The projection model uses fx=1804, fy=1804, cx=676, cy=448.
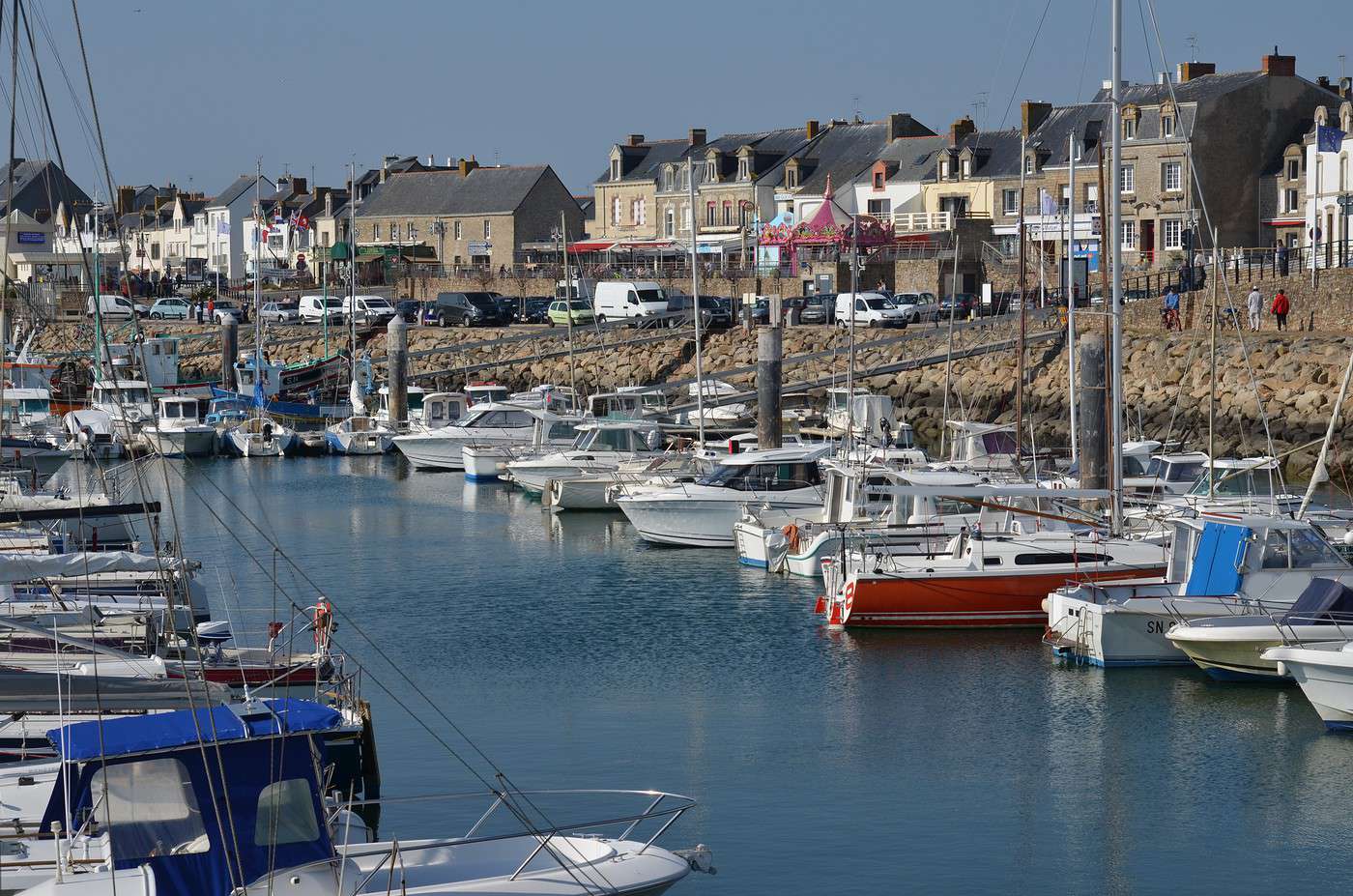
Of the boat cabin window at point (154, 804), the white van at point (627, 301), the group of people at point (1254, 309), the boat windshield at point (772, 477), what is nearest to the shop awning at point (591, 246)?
the white van at point (627, 301)

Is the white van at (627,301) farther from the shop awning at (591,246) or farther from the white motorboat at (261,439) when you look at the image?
the white motorboat at (261,439)

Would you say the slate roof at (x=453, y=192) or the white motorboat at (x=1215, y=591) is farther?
the slate roof at (x=453, y=192)

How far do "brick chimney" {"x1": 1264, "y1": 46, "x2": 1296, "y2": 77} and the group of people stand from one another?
72.1 feet

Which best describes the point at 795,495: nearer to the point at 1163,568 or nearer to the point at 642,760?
the point at 1163,568

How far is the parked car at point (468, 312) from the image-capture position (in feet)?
238

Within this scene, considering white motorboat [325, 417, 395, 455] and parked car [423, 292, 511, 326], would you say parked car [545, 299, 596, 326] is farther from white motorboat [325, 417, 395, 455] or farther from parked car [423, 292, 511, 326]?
white motorboat [325, 417, 395, 455]

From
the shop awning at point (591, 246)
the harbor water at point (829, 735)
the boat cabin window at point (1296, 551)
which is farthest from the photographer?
the shop awning at point (591, 246)

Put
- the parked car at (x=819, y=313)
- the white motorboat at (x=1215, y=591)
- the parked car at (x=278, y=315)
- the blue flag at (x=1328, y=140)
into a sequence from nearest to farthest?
the white motorboat at (x=1215, y=591)
the blue flag at (x=1328, y=140)
the parked car at (x=819, y=313)
the parked car at (x=278, y=315)

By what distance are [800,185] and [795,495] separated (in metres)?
53.9

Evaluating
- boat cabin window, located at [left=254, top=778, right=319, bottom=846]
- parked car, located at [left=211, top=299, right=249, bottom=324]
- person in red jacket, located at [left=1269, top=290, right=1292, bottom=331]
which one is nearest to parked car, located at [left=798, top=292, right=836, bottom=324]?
person in red jacket, located at [left=1269, top=290, right=1292, bottom=331]

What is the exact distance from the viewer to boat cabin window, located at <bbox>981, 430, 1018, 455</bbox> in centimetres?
3731

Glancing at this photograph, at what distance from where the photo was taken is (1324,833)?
56.0 feet

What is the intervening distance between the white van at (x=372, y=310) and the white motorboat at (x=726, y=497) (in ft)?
133

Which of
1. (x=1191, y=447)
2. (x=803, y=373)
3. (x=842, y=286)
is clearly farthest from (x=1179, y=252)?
(x=1191, y=447)
